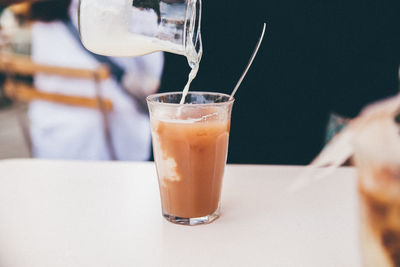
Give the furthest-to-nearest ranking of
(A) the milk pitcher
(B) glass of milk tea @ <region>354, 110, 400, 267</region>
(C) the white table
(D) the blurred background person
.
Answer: (D) the blurred background person < (A) the milk pitcher < (C) the white table < (B) glass of milk tea @ <region>354, 110, 400, 267</region>

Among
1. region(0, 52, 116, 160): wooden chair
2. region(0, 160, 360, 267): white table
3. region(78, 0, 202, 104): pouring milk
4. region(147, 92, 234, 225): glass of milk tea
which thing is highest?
region(78, 0, 202, 104): pouring milk

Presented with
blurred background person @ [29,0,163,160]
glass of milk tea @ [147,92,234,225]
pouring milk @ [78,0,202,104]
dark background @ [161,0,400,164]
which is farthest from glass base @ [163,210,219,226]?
blurred background person @ [29,0,163,160]

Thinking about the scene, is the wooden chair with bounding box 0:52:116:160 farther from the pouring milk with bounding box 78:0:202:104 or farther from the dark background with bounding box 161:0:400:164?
the pouring milk with bounding box 78:0:202:104

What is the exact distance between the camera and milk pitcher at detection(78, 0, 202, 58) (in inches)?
24.4

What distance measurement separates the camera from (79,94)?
269 centimetres

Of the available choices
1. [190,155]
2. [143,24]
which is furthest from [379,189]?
[143,24]

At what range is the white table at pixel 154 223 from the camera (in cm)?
51

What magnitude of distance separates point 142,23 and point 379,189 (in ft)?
1.42

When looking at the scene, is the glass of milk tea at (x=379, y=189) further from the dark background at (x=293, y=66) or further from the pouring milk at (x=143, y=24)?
the dark background at (x=293, y=66)

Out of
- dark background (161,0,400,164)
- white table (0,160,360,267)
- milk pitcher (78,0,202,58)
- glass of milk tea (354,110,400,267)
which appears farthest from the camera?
dark background (161,0,400,164)

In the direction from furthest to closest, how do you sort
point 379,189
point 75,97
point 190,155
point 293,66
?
point 75,97, point 293,66, point 190,155, point 379,189

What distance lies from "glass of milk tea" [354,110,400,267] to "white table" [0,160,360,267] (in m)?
0.04

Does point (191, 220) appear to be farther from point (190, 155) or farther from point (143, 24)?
point (143, 24)

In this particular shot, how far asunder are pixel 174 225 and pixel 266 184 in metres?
0.22
